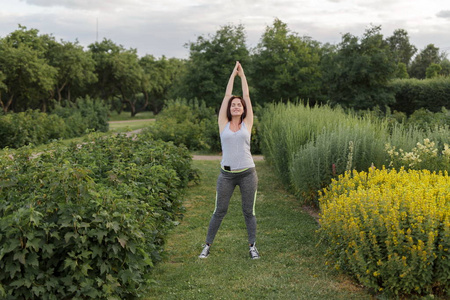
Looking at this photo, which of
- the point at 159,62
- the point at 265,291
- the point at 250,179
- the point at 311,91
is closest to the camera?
the point at 265,291

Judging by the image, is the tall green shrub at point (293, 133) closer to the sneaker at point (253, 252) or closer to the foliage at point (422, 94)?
the sneaker at point (253, 252)

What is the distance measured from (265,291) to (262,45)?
25073mm

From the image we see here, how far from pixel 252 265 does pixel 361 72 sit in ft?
70.8

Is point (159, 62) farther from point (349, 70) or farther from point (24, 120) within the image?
point (24, 120)

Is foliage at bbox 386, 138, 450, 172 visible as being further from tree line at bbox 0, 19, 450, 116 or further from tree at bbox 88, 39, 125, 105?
tree at bbox 88, 39, 125, 105

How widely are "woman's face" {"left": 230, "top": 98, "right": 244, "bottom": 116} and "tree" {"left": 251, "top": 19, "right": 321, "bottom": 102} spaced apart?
70.0ft

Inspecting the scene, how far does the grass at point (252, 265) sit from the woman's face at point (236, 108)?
5.86ft

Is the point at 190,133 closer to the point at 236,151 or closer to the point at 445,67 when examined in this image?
the point at 236,151

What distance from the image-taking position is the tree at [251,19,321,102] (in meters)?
26.8

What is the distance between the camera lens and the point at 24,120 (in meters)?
19.1

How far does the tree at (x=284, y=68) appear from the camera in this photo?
26.8 metres

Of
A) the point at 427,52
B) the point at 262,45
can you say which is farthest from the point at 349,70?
the point at 427,52

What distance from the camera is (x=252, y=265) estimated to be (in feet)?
17.6

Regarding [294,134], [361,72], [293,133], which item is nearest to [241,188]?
[294,134]
